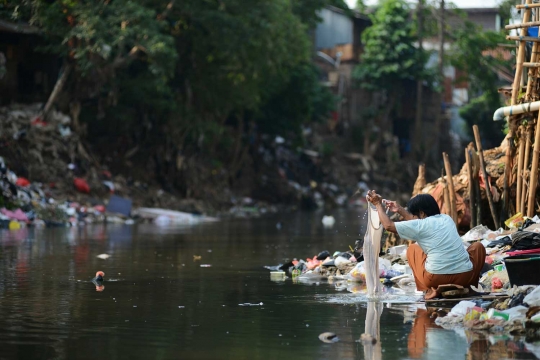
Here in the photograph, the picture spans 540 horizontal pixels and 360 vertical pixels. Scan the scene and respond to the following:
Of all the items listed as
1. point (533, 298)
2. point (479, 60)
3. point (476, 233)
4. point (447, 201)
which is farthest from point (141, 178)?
point (533, 298)

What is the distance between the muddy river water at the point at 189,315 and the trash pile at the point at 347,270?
40 centimetres

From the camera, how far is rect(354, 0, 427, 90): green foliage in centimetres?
4622

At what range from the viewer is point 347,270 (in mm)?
12367

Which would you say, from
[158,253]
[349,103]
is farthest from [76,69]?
[349,103]

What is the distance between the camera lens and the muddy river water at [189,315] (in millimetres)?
6996

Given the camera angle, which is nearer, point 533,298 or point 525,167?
point 533,298

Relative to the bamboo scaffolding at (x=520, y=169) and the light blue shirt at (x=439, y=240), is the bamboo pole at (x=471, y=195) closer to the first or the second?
the bamboo scaffolding at (x=520, y=169)

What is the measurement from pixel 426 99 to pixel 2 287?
4112 cm

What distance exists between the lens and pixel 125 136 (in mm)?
31781

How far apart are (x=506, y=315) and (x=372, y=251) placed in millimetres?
2514

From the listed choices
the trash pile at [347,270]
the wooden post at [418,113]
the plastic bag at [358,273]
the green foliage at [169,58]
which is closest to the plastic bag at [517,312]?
the trash pile at [347,270]

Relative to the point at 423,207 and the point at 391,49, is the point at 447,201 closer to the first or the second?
the point at 423,207

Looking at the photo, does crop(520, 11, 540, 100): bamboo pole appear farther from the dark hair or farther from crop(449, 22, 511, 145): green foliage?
crop(449, 22, 511, 145): green foliage

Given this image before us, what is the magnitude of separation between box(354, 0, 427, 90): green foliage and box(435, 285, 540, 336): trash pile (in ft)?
126
